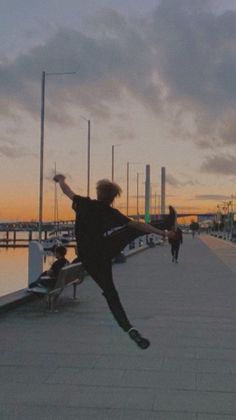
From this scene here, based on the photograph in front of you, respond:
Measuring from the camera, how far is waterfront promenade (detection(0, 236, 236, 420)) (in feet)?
18.4

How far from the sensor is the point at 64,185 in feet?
18.3

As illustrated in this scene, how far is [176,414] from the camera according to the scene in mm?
5414

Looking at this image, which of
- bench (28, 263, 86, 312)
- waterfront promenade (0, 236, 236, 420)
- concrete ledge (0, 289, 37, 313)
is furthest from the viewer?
bench (28, 263, 86, 312)

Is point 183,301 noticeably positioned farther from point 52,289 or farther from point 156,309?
point 52,289

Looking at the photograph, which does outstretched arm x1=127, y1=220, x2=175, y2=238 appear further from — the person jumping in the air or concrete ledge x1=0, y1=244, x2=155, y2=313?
concrete ledge x1=0, y1=244, x2=155, y2=313

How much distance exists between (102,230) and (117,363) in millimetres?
2610

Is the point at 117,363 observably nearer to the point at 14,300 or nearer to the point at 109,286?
the point at 109,286

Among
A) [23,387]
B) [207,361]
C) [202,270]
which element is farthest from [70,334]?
[202,270]

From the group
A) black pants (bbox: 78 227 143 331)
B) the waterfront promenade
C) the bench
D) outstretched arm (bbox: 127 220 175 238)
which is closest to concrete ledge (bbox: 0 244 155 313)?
the waterfront promenade

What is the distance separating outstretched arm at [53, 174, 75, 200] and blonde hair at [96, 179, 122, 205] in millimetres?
231

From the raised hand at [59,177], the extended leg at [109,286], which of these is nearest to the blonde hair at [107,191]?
the raised hand at [59,177]

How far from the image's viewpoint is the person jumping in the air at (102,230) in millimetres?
5289

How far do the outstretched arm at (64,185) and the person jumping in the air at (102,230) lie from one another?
0.08 ft

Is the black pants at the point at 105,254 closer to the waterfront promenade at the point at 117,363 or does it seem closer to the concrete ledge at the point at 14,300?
the waterfront promenade at the point at 117,363
